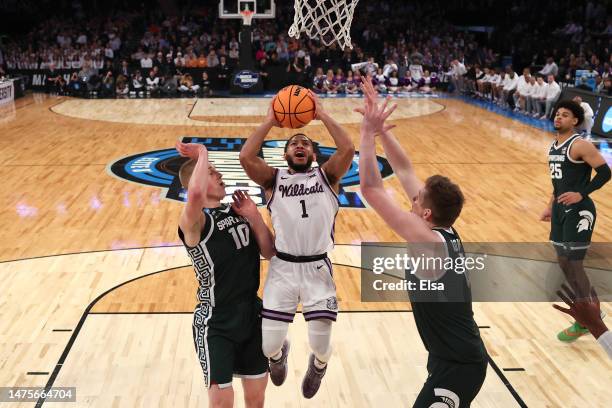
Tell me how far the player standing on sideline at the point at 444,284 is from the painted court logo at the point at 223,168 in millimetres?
6635

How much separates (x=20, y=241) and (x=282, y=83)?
18.7 meters

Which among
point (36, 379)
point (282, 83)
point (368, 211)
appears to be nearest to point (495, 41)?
point (282, 83)

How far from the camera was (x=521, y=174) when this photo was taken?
1247 centimetres

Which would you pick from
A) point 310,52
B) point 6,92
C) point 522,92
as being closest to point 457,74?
point 310,52

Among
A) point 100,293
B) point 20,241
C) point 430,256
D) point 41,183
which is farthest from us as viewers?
point 41,183

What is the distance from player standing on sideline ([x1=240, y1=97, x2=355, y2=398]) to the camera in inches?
171

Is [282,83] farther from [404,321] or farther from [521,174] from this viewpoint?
[404,321]

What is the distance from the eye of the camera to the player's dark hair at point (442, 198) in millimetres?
3375

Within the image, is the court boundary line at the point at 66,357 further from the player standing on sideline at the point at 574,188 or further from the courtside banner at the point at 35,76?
the courtside banner at the point at 35,76

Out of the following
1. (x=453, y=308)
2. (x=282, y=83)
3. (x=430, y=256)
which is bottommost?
(x=282, y=83)

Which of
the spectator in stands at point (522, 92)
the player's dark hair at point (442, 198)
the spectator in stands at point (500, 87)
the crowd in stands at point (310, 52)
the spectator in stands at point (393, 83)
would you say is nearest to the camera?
the player's dark hair at point (442, 198)

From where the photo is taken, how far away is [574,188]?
19.3 ft

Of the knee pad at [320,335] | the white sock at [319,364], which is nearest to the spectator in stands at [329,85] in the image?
the white sock at [319,364]

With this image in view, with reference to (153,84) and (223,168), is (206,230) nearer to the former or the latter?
(223,168)
